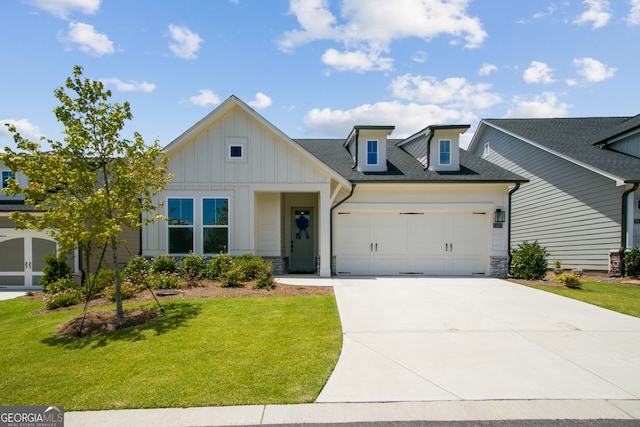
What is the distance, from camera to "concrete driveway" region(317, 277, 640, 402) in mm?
4117

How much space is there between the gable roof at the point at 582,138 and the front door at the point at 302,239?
→ 1036 centimetres

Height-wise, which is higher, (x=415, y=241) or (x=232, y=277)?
(x=415, y=241)

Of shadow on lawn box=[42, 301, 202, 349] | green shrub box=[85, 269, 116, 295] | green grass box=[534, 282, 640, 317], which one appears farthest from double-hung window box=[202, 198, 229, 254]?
green grass box=[534, 282, 640, 317]

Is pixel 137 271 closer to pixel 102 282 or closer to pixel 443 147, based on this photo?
pixel 102 282

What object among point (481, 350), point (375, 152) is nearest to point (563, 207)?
point (375, 152)

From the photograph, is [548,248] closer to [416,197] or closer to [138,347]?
[416,197]

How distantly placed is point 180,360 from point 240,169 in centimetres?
785

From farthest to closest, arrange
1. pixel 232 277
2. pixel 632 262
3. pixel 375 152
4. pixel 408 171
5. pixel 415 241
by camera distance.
Result: pixel 375 152, pixel 408 171, pixel 415 241, pixel 632 262, pixel 232 277

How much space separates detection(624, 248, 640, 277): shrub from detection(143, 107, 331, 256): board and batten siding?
10.4 metres

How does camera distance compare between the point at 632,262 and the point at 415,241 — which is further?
the point at 415,241

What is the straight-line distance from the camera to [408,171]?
13289 mm

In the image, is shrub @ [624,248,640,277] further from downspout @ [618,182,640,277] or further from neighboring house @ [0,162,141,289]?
neighboring house @ [0,162,141,289]

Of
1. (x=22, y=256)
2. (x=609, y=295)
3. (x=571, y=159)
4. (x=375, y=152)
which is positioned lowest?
(x=609, y=295)

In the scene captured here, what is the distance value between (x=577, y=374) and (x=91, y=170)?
8.21 metres
